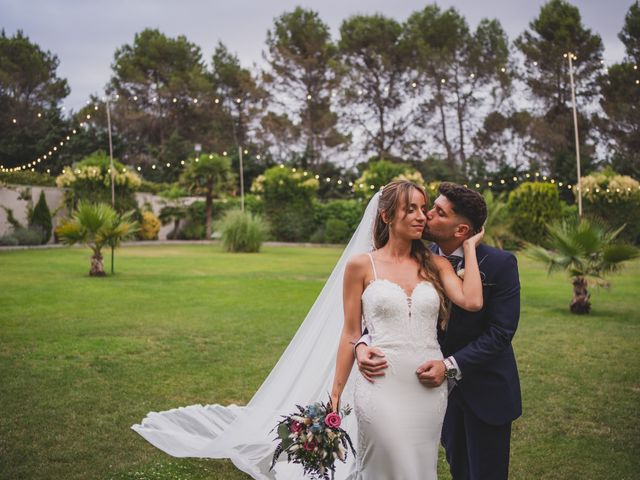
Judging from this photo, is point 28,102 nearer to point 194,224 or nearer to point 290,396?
point 194,224

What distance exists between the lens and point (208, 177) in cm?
3441

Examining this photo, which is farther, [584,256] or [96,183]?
[96,183]

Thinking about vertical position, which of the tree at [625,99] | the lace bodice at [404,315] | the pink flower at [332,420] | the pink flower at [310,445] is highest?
the tree at [625,99]

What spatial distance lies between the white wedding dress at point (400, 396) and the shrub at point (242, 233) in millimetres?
22416

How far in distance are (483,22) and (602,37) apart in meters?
8.01

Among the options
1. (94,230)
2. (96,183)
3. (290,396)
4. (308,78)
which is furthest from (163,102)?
(290,396)

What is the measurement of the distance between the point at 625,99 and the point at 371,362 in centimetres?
4098

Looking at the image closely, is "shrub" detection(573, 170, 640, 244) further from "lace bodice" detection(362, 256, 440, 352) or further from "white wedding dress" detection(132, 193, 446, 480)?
"lace bodice" detection(362, 256, 440, 352)

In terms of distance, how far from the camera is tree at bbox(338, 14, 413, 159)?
4369cm

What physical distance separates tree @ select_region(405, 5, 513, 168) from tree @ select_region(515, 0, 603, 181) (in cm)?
245

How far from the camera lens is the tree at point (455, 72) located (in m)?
42.2

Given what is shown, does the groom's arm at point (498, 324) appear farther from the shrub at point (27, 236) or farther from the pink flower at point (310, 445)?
the shrub at point (27, 236)

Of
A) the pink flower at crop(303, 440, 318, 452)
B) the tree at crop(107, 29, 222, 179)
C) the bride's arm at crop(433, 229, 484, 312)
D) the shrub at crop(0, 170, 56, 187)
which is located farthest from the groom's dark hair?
the tree at crop(107, 29, 222, 179)

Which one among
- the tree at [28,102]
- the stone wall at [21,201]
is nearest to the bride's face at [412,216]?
the stone wall at [21,201]
